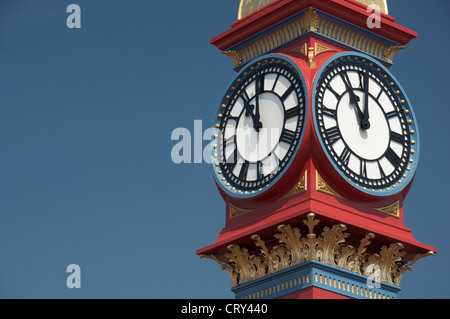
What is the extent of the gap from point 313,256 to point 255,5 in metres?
6.91

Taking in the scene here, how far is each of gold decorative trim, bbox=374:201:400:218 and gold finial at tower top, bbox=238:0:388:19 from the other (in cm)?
492

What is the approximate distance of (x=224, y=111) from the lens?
42.2 metres

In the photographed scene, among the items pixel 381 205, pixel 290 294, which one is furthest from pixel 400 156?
pixel 290 294

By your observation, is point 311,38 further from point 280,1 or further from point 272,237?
point 272,237

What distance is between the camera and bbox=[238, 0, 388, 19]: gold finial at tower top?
139 feet

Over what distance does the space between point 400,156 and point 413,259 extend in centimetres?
239

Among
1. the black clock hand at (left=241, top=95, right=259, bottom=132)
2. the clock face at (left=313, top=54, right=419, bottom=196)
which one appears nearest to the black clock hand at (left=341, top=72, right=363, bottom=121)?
the clock face at (left=313, top=54, right=419, bottom=196)

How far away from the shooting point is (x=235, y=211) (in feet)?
136

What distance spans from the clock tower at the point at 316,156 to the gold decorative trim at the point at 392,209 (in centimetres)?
2

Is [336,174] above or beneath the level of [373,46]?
beneath

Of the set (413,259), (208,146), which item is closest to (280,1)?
(208,146)

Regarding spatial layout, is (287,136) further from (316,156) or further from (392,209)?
(392,209)
